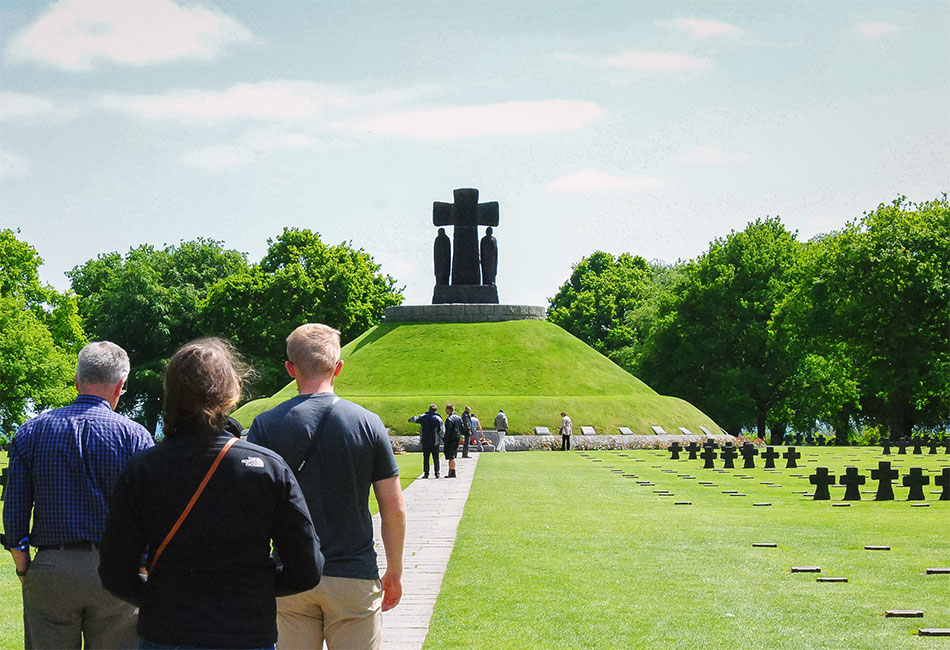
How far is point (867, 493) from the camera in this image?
22625mm

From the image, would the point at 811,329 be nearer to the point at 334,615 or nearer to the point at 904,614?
the point at 904,614

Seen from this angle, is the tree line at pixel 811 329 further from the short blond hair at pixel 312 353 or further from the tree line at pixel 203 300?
the short blond hair at pixel 312 353

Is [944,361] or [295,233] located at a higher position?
[295,233]

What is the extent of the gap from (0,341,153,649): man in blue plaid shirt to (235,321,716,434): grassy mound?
137 ft

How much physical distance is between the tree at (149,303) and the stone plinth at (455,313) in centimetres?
1574

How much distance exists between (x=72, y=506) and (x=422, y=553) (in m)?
7.69

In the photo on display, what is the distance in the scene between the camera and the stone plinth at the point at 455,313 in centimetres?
6331

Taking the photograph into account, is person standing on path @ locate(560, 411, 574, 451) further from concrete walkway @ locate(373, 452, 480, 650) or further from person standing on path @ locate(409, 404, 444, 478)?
concrete walkway @ locate(373, 452, 480, 650)

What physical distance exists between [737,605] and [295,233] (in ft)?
221

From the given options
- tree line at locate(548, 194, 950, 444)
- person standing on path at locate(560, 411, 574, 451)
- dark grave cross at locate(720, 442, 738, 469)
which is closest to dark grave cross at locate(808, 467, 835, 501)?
dark grave cross at locate(720, 442, 738, 469)

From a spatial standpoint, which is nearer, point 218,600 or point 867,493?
point 218,600

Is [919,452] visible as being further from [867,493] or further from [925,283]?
[867,493]

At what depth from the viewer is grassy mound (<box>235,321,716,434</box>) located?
50219mm

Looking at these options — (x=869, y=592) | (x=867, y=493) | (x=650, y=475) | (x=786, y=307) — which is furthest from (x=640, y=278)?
(x=869, y=592)
